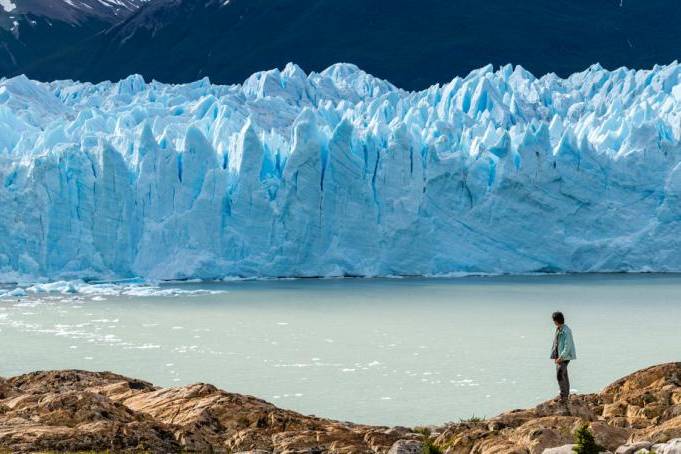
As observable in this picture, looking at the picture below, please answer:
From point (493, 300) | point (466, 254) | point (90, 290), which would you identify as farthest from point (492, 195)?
point (90, 290)

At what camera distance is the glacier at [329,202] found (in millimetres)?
27000

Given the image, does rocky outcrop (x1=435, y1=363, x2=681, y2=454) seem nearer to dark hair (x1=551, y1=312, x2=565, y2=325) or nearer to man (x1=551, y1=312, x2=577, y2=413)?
man (x1=551, y1=312, x2=577, y2=413)

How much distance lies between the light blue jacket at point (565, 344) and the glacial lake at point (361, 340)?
2388 millimetres

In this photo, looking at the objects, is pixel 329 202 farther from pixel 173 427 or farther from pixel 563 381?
pixel 173 427

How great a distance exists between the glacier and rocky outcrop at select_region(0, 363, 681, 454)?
20.4m

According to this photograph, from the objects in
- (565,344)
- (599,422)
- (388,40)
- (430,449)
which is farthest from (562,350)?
(388,40)

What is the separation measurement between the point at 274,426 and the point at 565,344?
2240 mm

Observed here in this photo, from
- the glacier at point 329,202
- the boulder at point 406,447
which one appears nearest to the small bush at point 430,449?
the boulder at point 406,447

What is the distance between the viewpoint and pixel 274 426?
246 inches

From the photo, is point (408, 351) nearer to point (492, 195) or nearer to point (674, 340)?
point (674, 340)

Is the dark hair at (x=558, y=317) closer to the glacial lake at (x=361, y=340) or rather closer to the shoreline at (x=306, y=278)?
the glacial lake at (x=361, y=340)

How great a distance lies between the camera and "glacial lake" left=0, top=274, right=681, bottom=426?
1084 cm

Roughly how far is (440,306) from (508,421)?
1431cm

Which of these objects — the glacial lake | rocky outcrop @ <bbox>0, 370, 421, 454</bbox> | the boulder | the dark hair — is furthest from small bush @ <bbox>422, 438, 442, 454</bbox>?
the glacial lake
